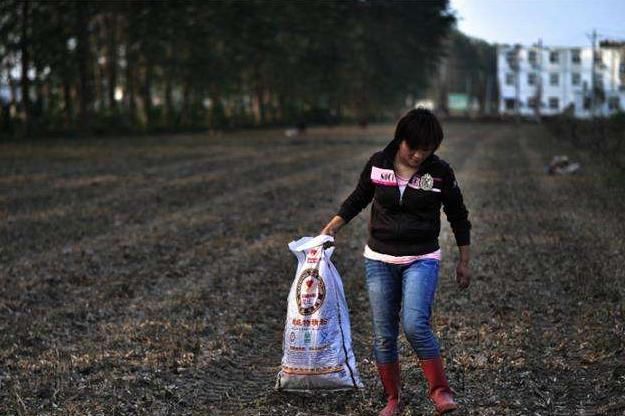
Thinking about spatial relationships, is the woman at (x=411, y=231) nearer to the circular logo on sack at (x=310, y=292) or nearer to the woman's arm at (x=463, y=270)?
the woman's arm at (x=463, y=270)

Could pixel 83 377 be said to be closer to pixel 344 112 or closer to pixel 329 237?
pixel 329 237

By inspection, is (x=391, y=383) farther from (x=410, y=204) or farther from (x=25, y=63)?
(x=25, y=63)

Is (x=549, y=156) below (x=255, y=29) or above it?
below

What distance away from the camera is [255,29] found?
5903 centimetres

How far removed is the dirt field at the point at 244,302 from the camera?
6.62 m

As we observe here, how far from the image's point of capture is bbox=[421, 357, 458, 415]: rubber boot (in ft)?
19.1

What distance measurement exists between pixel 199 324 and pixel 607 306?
144 inches

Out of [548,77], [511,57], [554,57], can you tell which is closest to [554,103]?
[548,77]

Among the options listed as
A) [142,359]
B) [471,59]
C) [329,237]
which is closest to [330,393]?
[329,237]

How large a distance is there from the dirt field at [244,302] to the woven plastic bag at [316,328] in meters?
0.15

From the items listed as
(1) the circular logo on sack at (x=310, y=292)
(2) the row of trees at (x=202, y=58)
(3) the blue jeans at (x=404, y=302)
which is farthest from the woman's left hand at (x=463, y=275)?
(2) the row of trees at (x=202, y=58)

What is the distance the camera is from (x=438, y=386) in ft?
19.2

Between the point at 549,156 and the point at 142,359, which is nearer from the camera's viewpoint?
the point at 142,359

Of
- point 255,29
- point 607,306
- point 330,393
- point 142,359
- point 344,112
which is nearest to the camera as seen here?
point 330,393
